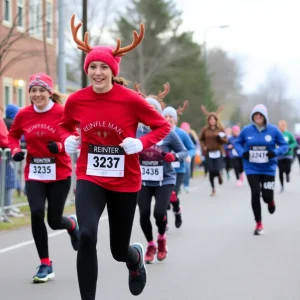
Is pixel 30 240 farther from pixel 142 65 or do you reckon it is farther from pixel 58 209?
pixel 142 65

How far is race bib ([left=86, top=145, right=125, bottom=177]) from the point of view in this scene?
19.5 ft

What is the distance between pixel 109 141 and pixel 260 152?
215 inches

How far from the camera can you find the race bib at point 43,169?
25.2ft

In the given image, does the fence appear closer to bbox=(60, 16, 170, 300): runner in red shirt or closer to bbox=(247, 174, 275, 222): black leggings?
bbox=(247, 174, 275, 222): black leggings

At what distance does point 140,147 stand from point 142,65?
143ft

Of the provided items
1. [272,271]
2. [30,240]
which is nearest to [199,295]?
[272,271]

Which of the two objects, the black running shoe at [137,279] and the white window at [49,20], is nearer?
the black running shoe at [137,279]

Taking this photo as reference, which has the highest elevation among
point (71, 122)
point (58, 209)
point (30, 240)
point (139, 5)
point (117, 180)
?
point (139, 5)

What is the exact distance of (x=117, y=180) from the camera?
599cm

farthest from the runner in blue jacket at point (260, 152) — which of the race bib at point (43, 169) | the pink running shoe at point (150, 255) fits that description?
the race bib at point (43, 169)

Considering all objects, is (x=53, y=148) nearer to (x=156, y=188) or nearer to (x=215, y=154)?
(x=156, y=188)

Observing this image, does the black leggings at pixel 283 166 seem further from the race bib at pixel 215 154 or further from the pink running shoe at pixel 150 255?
the pink running shoe at pixel 150 255

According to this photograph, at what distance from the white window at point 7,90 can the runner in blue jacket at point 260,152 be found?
20549mm

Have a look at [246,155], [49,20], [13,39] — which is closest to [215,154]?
[246,155]
